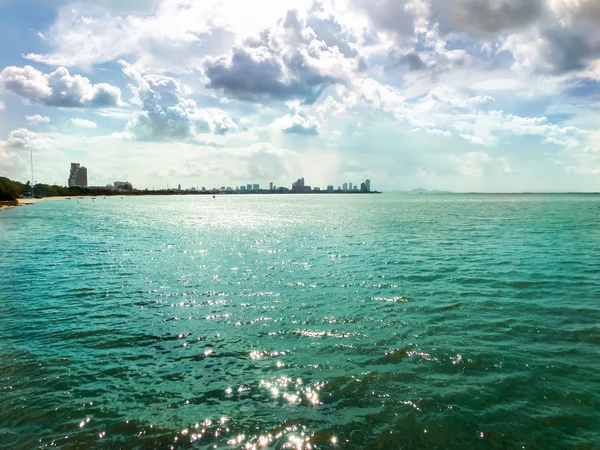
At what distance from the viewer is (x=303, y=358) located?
50.5 ft

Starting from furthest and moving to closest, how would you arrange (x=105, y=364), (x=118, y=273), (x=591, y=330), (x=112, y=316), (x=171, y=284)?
(x=118, y=273) → (x=171, y=284) → (x=112, y=316) → (x=591, y=330) → (x=105, y=364)

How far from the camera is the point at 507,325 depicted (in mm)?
18844

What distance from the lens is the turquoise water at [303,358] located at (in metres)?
10.7

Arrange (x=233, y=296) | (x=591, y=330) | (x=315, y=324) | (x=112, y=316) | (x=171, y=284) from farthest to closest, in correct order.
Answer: (x=171, y=284) → (x=233, y=296) → (x=112, y=316) → (x=315, y=324) → (x=591, y=330)

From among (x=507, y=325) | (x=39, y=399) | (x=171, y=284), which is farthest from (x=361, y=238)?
(x=39, y=399)

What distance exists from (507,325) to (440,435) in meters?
10.7

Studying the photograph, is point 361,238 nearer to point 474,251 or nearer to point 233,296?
point 474,251

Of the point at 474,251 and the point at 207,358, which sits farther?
the point at 474,251

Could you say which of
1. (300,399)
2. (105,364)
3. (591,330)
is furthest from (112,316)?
(591,330)

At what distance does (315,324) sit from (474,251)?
3084 cm

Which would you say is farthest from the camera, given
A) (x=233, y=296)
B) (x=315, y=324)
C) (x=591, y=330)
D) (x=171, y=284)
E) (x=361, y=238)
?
(x=361, y=238)

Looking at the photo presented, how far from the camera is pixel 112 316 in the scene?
70.1 feet

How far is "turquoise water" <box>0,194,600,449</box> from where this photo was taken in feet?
35.2

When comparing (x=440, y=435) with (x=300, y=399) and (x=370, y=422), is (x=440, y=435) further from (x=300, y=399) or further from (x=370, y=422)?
(x=300, y=399)
